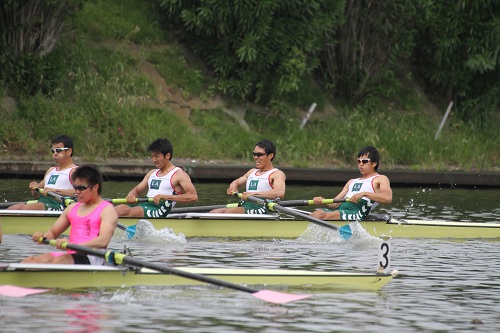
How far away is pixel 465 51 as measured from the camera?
32250 millimetres

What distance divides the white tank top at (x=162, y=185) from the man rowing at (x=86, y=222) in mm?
5152

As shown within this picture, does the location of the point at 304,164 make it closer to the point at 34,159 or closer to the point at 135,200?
the point at 34,159

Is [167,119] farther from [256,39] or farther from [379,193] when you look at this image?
[379,193]

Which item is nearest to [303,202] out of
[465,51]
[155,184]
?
[155,184]

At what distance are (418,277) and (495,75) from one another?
2021 centimetres

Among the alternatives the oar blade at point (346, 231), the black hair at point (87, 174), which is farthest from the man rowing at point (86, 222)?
the oar blade at point (346, 231)

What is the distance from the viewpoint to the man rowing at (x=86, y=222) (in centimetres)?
1120

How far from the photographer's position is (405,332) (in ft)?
32.8

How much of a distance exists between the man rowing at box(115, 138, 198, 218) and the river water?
0.64 m

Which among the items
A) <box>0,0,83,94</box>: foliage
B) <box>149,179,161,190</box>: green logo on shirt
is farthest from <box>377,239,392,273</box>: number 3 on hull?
<box>0,0,83,94</box>: foliage

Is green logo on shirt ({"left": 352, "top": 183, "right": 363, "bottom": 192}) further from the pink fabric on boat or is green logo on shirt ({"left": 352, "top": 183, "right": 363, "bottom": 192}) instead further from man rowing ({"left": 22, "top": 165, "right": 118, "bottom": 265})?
the pink fabric on boat

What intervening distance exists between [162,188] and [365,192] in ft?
9.99

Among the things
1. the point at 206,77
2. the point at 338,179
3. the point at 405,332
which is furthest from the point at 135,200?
the point at 206,77

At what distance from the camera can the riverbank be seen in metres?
23.9
